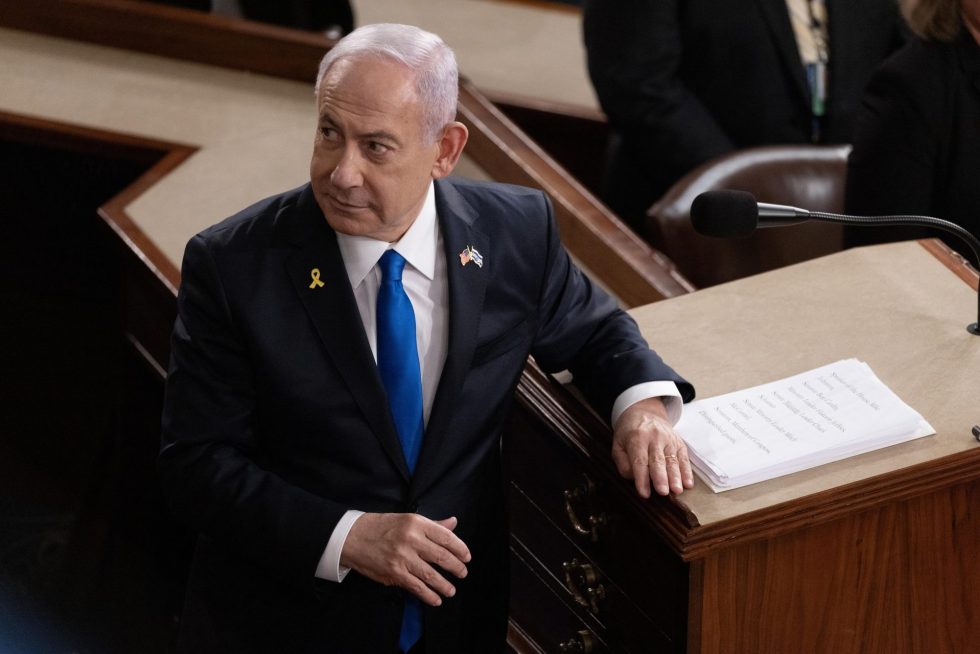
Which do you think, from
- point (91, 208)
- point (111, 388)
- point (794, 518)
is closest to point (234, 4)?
point (91, 208)

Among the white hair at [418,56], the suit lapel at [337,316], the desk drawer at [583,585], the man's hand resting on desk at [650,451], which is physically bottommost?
the desk drawer at [583,585]

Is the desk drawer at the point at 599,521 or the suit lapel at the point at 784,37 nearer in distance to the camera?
the desk drawer at the point at 599,521

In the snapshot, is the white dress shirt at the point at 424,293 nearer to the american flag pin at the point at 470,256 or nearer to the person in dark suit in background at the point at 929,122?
the american flag pin at the point at 470,256

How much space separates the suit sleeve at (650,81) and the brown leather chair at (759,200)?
46 centimetres

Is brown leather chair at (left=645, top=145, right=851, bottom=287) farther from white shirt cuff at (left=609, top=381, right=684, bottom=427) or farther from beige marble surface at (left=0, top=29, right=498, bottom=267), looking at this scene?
white shirt cuff at (left=609, top=381, right=684, bottom=427)

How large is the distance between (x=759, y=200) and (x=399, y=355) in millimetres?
1434

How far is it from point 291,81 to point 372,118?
1.87 metres

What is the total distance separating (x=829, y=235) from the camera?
327cm

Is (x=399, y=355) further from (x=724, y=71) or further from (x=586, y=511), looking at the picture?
(x=724, y=71)

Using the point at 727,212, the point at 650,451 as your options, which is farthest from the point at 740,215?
the point at 650,451

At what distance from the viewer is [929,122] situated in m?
2.67

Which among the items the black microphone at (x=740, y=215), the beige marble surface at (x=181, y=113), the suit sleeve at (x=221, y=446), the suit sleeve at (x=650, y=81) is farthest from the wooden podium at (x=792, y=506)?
the suit sleeve at (x=650, y=81)

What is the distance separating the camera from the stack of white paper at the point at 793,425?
1869 mm

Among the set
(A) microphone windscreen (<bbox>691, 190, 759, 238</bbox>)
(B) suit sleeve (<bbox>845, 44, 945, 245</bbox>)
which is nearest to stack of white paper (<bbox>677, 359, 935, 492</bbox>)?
(A) microphone windscreen (<bbox>691, 190, 759, 238</bbox>)
